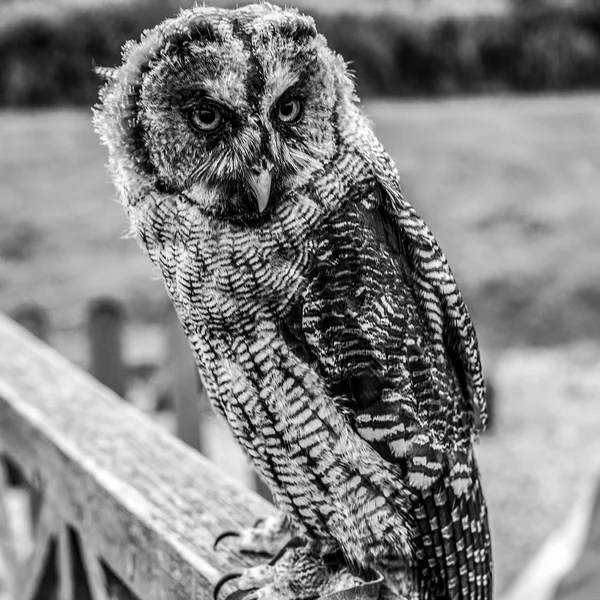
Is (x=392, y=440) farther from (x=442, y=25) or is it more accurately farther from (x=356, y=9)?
(x=442, y=25)

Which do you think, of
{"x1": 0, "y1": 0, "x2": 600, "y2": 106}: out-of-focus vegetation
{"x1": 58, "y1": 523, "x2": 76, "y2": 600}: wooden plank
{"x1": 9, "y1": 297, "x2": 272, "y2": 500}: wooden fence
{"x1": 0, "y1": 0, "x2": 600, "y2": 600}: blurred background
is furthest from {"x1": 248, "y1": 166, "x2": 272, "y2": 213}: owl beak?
{"x1": 0, "y1": 0, "x2": 600, "y2": 106}: out-of-focus vegetation

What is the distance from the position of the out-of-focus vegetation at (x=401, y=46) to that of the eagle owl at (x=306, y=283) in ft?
17.7

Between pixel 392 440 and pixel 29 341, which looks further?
pixel 29 341

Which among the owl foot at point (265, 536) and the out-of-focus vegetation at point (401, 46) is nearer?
the owl foot at point (265, 536)

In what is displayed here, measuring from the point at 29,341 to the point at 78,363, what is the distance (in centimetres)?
245

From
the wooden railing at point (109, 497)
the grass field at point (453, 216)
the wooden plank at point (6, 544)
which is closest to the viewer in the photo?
the wooden railing at point (109, 497)

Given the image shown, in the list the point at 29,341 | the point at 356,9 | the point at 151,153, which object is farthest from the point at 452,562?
the point at 356,9

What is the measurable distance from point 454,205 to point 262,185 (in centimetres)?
756

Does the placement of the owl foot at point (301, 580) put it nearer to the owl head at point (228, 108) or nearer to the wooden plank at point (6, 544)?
the owl head at point (228, 108)

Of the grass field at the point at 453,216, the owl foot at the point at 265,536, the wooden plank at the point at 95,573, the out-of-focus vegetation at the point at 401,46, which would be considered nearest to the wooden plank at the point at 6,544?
the wooden plank at the point at 95,573

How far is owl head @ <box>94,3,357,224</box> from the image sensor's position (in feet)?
4.19

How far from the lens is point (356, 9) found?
9898 millimetres

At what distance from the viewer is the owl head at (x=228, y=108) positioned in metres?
1.28

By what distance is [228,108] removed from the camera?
131 centimetres
